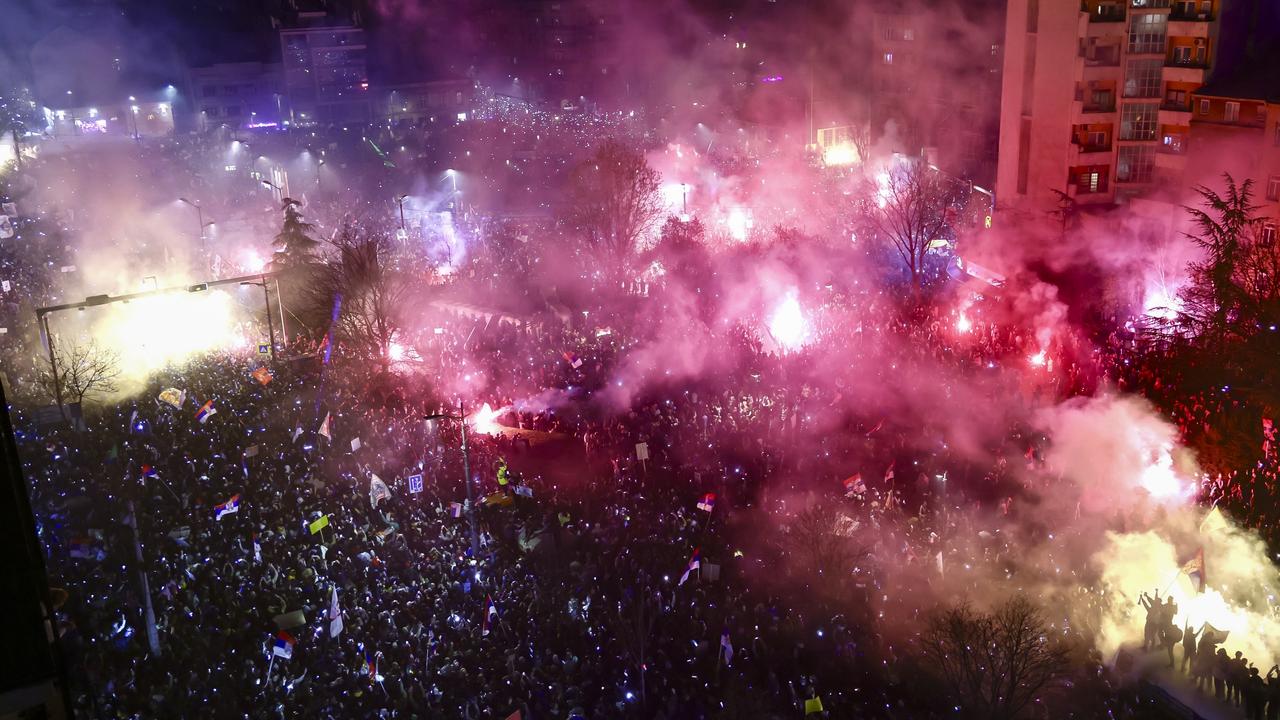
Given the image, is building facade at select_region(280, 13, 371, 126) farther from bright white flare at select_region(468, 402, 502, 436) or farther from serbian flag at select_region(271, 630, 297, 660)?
serbian flag at select_region(271, 630, 297, 660)

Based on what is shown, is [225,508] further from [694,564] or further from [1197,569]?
[1197,569]

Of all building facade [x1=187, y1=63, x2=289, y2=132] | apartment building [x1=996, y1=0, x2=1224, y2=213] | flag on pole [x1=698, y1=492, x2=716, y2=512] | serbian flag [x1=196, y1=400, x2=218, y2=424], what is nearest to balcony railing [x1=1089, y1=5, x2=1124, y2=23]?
apartment building [x1=996, y1=0, x2=1224, y2=213]

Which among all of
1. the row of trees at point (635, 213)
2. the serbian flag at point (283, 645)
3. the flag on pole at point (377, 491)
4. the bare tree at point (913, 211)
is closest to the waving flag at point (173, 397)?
the flag on pole at point (377, 491)

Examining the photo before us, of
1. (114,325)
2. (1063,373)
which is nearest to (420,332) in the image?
(114,325)

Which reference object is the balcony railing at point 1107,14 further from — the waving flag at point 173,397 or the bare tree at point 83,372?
the bare tree at point 83,372

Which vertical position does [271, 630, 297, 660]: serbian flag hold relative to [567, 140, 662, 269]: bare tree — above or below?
below
